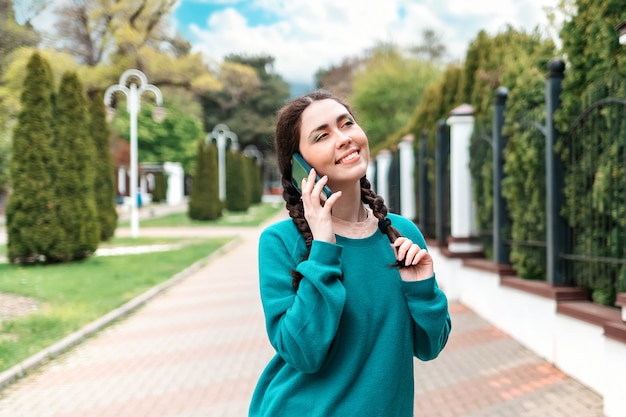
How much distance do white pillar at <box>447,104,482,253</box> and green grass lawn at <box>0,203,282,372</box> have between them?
5.07 metres

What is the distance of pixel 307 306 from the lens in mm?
1627

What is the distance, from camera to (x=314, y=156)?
1.80 m

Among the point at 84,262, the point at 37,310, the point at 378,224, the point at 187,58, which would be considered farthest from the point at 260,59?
the point at 378,224

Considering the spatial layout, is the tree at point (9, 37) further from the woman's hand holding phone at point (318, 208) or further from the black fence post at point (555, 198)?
the woman's hand holding phone at point (318, 208)

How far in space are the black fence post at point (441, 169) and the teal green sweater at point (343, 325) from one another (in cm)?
1017

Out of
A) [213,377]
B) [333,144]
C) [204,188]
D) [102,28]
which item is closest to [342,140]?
[333,144]

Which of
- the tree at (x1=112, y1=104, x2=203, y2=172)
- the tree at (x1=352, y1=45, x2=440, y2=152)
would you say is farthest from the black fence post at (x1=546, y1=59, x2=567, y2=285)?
the tree at (x1=112, y1=104, x2=203, y2=172)

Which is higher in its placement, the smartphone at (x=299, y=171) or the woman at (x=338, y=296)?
the smartphone at (x=299, y=171)

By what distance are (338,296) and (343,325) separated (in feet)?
0.36

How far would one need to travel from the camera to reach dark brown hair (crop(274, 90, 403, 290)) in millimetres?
1827

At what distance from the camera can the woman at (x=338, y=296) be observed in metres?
1.65

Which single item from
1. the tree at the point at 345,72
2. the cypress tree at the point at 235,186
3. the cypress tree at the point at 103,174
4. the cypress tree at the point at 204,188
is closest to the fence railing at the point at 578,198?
the cypress tree at the point at 103,174

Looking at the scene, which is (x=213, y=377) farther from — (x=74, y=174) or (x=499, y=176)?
(x=74, y=174)

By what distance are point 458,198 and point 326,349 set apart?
31.2 ft
